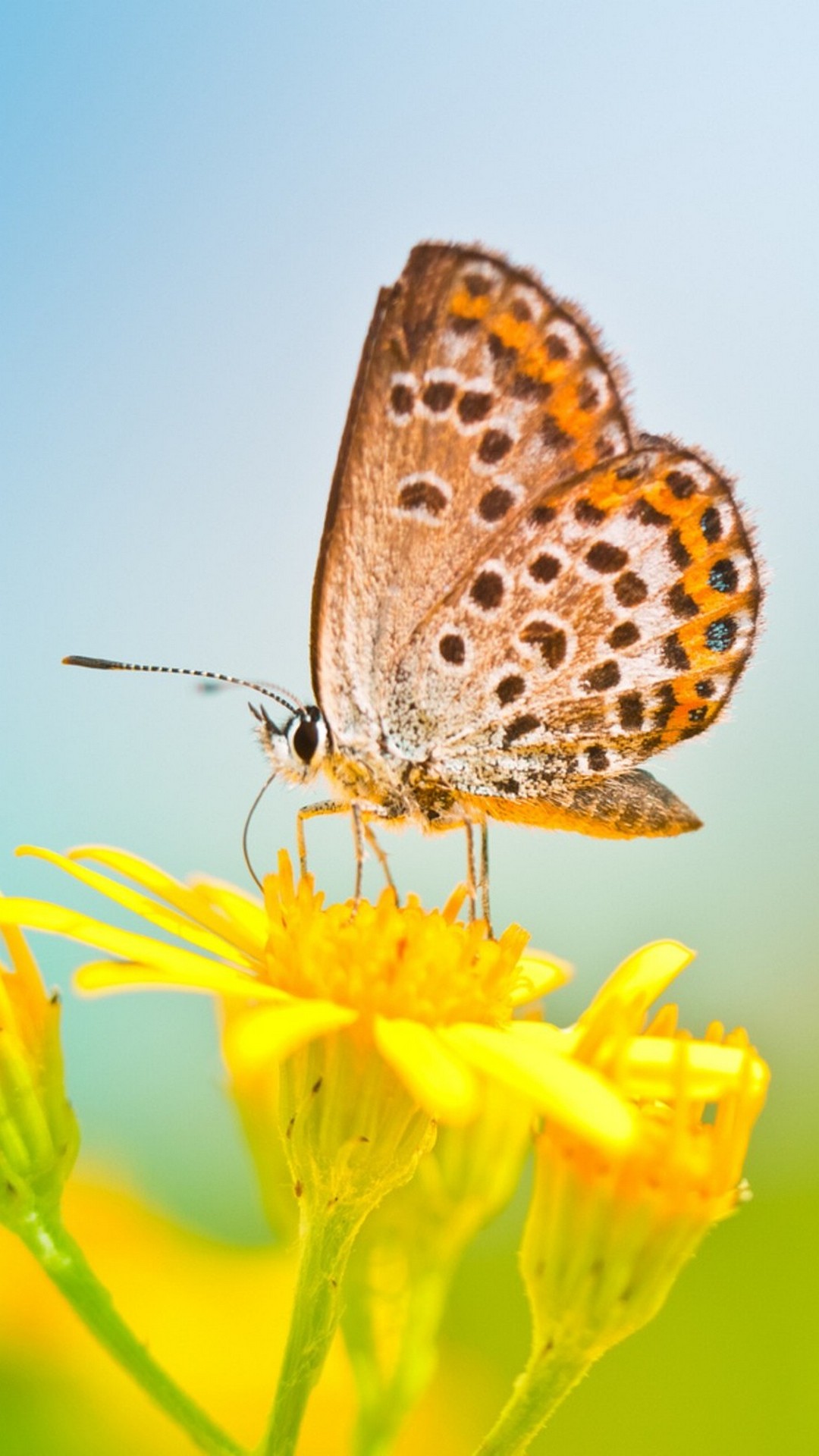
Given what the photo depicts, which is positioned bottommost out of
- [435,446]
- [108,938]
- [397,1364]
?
[397,1364]

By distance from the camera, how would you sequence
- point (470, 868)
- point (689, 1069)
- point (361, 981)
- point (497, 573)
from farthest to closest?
point (497, 573) → point (470, 868) → point (361, 981) → point (689, 1069)

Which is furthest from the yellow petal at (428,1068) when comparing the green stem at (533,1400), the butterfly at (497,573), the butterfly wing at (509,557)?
the butterfly wing at (509,557)

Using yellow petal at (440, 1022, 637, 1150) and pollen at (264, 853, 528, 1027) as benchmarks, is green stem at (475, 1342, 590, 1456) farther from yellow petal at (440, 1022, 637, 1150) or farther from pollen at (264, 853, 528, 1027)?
pollen at (264, 853, 528, 1027)

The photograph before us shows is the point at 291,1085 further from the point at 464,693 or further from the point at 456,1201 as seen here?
the point at 464,693

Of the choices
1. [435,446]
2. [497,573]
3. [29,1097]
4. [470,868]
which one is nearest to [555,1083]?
[29,1097]

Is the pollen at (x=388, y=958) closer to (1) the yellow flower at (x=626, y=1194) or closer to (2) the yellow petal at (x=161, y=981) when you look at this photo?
(2) the yellow petal at (x=161, y=981)

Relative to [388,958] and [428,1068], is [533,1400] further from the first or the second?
[388,958]

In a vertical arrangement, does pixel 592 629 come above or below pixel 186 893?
above
